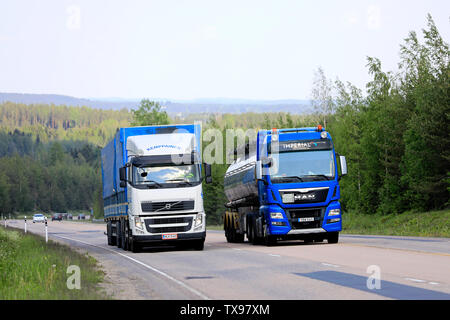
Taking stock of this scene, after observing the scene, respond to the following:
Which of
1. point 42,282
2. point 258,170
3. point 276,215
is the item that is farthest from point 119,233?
point 42,282

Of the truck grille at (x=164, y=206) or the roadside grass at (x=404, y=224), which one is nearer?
the truck grille at (x=164, y=206)

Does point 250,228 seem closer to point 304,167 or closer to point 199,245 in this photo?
point 199,245

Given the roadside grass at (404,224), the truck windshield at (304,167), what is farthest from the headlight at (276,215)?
the roadside grass at (404,224)

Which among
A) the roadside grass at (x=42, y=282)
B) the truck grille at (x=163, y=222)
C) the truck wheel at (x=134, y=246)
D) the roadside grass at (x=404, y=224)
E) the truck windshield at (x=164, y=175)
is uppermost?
the truck windshield at (x=164, y=175)

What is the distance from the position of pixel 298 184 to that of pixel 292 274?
10.5 metres

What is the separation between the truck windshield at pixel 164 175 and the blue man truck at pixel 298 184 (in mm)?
2389

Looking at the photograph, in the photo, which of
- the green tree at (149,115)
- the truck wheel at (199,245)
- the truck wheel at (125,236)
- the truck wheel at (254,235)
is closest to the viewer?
the truck wheel at (199,245)

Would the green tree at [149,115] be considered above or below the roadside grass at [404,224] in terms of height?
above

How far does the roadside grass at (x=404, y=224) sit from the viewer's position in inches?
1478

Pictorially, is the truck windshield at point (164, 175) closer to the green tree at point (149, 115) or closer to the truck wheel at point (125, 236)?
the truck wheel at point (125, 236)

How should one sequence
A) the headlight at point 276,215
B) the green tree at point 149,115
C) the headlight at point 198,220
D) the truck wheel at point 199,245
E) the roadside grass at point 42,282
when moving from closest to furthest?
1. the roadside grass at point 42,282
2. the headlight at point 276,215
3. the headlight at point 198,220
4. the truck wheel at point 199,245
5. the green tree at point 149,115

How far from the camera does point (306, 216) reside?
26.4 meters

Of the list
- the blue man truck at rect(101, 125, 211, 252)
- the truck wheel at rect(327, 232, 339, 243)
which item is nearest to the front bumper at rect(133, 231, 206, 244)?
the blue man truck at rect(101, 125, 211, 252)
